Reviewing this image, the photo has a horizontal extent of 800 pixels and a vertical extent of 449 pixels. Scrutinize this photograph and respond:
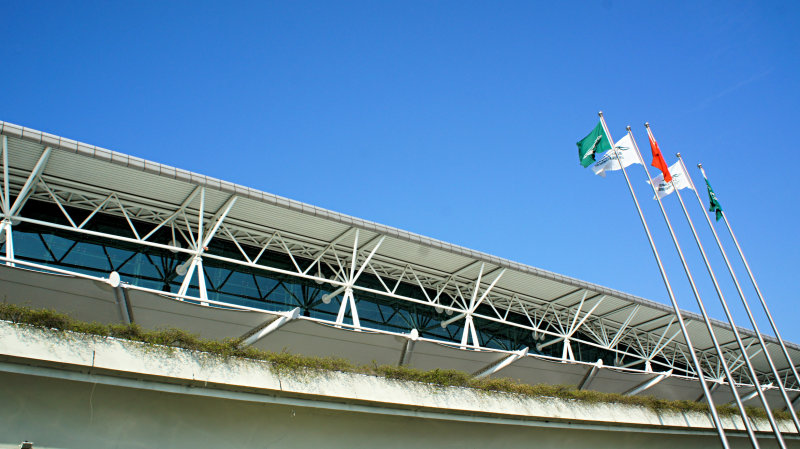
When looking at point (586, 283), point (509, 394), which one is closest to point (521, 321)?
point (586, 283)

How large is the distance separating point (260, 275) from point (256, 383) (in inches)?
492

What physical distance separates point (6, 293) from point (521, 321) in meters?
24.2

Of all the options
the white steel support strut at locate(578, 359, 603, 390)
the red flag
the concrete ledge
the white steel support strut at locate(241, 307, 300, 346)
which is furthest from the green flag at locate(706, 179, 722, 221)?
the white steel support strut at locate(241, 307, 300, 346)

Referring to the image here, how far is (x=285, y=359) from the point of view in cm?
1307

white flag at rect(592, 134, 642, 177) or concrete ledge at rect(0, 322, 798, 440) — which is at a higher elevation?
white flag at rect(592, 134, 642, 177)

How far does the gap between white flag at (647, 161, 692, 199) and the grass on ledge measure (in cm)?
852

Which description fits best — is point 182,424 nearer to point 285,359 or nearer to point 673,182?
point 285,359

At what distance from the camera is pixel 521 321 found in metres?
31.5

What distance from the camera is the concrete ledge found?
423 inches

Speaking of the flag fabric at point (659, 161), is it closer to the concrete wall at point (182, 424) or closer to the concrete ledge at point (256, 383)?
the concrete ledge at point (256, 383)

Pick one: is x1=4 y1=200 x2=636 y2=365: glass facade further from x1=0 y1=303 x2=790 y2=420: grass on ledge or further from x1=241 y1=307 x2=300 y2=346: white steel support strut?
x1=0 y1=303 x2=790 y2=420: grass on ledge

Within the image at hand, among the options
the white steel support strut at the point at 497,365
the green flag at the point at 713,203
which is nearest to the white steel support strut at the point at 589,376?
the white steel support strut at the point at 497,365

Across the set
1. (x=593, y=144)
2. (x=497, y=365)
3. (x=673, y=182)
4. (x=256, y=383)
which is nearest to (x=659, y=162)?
(x=673, y=182)

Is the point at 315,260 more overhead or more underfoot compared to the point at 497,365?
more overhead
